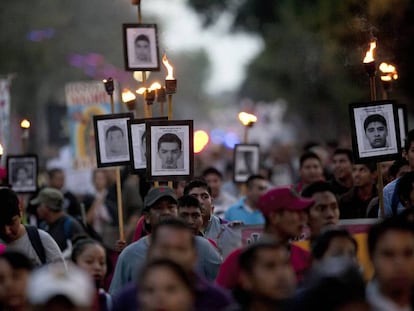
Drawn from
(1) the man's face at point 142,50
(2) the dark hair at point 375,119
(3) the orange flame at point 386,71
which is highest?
(1) the man's face at point 142,50

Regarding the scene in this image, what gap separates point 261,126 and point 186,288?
54.2 metres

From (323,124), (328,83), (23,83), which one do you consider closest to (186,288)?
(328,83)

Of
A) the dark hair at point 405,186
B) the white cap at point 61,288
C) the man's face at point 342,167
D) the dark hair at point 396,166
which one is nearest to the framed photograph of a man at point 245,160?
the man's face at point 342,167

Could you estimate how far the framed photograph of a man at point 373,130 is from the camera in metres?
12.1

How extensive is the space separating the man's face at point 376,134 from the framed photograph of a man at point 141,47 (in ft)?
10.1

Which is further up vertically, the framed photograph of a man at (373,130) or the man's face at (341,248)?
the framed photograph of a man at (373,130)

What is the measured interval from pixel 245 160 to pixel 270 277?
11.8 metres

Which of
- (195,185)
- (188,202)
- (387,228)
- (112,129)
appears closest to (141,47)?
(112,129)

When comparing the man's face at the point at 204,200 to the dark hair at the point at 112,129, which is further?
the dark hair at the point at 112,129

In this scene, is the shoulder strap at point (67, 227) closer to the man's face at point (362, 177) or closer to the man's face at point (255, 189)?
the man's face at point (255, 189)

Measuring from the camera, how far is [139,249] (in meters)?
10.5

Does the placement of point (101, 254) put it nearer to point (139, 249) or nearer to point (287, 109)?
point (139, 249)

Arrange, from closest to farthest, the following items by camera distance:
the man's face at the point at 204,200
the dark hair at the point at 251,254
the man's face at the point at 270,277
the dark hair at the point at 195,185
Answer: the man's face at the point at 270,277
the dark hair at the point at 251,254
the man's face at the point at 204,200
the dark hair at the point at 195,185

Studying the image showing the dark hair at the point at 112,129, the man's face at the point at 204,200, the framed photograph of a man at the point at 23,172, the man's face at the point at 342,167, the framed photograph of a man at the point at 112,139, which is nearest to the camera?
the man's face at the point at 204,200
